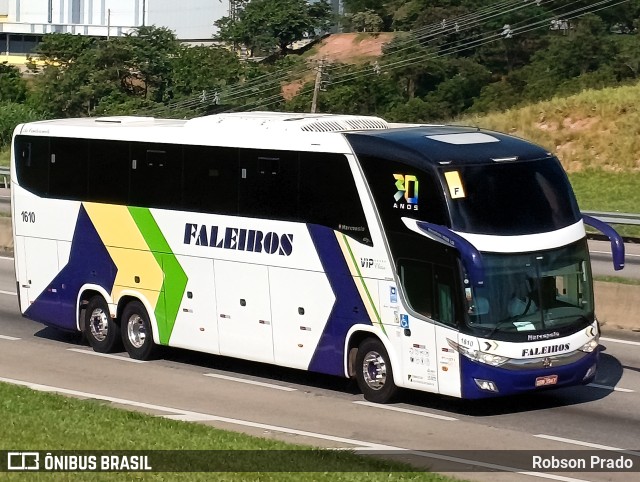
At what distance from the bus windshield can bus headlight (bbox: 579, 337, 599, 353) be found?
287 mm

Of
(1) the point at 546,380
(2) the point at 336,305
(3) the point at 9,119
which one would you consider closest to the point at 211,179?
(2) the point at 336,305

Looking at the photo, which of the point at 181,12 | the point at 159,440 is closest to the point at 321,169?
the point at 159,440

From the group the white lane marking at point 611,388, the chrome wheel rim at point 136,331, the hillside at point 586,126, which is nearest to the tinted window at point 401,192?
the white lane marking at point 611,388

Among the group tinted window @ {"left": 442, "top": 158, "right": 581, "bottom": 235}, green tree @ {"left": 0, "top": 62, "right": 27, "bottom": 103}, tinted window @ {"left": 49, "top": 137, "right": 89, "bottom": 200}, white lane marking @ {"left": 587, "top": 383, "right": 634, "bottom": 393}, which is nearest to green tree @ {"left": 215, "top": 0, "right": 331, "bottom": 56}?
green tree @ {"left": 0, "top": 62, "right": 27, "bottom": 103}

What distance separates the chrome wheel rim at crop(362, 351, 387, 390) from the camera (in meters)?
16.4

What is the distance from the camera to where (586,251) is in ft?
53.6

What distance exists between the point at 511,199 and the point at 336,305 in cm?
270

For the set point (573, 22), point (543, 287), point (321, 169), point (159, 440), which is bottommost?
point (159, 440)

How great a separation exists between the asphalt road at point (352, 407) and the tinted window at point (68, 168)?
7.96 feet

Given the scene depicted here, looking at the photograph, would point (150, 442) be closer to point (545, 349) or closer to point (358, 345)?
point (358, 345)

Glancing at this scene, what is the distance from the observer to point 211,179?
1838 cm

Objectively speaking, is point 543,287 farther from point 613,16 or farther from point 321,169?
point 613,16

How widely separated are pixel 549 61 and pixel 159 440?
2480 inches

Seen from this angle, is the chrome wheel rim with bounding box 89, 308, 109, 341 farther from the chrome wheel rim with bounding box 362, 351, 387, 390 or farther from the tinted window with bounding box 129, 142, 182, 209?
the chrome wheel rim with bounding box 362, 351, 387, 390
